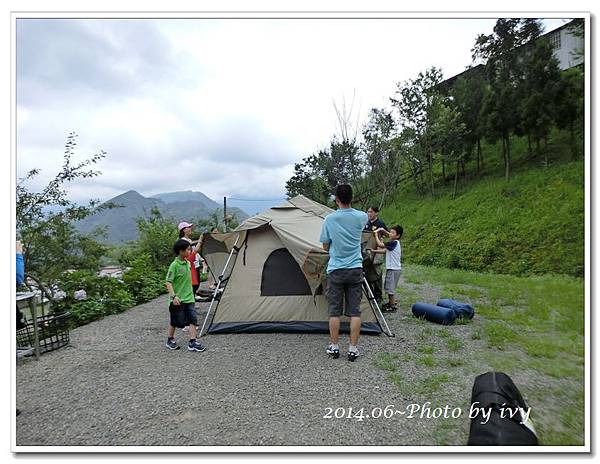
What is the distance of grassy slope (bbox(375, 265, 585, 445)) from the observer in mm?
2043

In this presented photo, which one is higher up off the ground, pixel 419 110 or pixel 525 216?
pixel 419 110

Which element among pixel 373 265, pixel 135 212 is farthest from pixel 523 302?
pixel 135 212

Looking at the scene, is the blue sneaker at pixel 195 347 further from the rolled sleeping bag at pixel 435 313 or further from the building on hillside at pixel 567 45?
the building on hillside at pixel 567 45

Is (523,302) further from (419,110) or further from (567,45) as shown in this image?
(419,110)

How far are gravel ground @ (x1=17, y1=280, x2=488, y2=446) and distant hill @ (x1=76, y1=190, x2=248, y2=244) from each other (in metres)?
1.73

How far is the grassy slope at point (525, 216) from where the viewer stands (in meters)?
2.13

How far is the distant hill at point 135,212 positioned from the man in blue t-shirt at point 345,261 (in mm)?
1856

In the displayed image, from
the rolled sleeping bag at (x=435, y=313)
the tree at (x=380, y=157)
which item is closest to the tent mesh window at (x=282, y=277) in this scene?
the rolled sleeping bag at (x=435, y=313)

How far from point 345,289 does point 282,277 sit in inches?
43.9

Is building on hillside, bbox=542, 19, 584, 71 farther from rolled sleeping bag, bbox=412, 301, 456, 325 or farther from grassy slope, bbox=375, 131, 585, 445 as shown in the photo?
rolled sleeping bag, bbox=412, 301, 456, 325

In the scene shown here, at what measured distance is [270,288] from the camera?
4207mm

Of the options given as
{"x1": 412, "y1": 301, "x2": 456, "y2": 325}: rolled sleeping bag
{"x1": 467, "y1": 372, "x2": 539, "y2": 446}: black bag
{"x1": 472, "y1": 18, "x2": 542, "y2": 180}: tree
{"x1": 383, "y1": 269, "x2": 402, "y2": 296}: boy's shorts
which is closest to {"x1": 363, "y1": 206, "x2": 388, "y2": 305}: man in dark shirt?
{"x1": 383, "y1": 269, "x2": 402, "y2": 296}: boy's shorts
